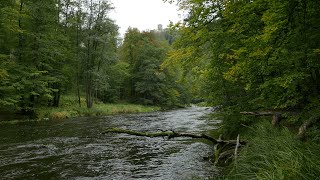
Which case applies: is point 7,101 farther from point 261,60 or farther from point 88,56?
point 261,60

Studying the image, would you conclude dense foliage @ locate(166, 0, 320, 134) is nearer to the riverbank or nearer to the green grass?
the riverbank

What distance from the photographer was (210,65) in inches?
396

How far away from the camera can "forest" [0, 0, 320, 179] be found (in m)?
5.23

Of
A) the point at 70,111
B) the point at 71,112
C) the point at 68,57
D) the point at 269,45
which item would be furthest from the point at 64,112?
the point at 269,45

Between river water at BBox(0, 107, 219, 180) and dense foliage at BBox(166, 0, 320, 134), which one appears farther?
river water at BBox(0, 107, 219, 180)

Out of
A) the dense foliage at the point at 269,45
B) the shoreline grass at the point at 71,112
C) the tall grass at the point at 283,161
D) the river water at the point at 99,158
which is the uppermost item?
the dense foliage at the point at 269,45

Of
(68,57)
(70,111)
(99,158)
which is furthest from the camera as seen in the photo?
(68,57)

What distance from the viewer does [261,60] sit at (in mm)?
5898

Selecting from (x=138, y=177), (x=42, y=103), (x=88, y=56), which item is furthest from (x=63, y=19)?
(x=138, y=177)

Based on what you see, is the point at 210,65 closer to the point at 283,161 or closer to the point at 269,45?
the point at 269,45

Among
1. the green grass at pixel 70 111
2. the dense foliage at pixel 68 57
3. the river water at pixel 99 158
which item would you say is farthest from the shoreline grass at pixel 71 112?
the river water at pixel 99 158

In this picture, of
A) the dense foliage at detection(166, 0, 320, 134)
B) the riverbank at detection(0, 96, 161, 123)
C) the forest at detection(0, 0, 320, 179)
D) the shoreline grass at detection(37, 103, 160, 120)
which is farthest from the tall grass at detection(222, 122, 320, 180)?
the shoreline grass at detection(37, 103, 160, 120)

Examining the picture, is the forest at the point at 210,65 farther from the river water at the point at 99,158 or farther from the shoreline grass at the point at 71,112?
the river water at the point at 99,158

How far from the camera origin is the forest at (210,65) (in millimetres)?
5230
